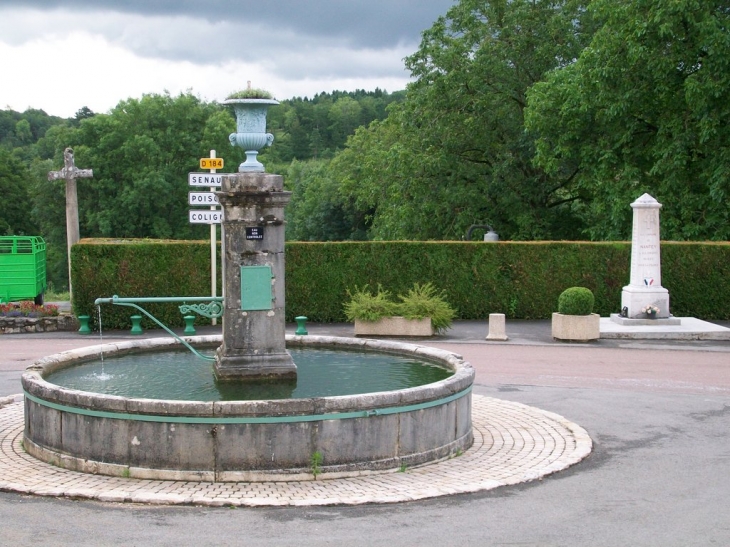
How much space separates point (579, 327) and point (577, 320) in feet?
0.55

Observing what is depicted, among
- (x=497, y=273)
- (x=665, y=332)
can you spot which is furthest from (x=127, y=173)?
(x=665, y=332)

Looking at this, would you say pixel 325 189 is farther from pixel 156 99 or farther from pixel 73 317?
pixel 73 317

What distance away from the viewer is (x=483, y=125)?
33062mm

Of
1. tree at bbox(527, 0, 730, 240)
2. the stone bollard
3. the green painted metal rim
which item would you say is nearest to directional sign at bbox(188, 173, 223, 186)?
the stone bollard

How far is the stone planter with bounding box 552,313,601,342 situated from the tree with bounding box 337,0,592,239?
42.0 feet

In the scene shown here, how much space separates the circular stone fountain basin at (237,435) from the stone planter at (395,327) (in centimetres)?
1064

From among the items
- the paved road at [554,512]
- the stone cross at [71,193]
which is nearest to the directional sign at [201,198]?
the stone cross at [71,193]

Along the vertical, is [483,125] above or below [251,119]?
above

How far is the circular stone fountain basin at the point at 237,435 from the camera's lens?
8.81 meters

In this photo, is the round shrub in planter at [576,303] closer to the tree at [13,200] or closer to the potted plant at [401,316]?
the potted plant at [401,316]

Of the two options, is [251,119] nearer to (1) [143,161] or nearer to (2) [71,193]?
(2) [71,193]

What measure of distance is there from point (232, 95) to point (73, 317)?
12731mm

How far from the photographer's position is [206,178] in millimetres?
18891

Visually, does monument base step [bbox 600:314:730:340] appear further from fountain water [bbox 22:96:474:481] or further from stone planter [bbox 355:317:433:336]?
fountain water [bbox 22:96:474:481]
